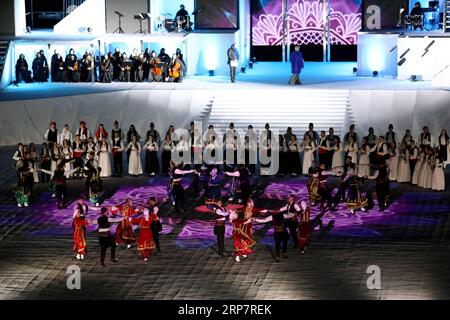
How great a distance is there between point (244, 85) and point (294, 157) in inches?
267

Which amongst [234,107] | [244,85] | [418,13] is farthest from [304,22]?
[234,107]

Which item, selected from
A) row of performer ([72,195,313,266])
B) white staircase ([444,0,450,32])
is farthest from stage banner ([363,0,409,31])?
row of performer ([72,195,313,266])

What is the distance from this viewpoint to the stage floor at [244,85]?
123ft

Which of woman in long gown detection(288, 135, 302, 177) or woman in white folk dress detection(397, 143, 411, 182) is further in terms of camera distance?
woman in long gown detection(288, 135, 302, 177)

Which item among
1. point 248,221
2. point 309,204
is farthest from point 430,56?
point 248,221

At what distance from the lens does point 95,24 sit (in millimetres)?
43281

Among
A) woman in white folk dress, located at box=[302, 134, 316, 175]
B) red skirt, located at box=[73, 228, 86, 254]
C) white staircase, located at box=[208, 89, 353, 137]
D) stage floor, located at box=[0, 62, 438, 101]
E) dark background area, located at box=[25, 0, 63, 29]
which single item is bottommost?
red skirt, located at box=[73, 228, 86, 254]

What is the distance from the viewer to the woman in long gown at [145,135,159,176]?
32.2 meters

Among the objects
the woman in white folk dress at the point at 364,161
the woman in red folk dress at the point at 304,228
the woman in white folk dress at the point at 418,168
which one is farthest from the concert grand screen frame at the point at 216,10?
the woman in red folk dress at the point at 304,228

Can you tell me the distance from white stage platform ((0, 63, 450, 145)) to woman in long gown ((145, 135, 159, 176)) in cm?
378

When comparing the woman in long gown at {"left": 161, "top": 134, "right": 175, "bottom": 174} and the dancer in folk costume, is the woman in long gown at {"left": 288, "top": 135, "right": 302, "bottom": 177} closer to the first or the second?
the woman in long gown at {"left": 161, "top": 134, "right": 175, "bottom": 174}

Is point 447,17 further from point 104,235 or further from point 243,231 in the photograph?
point 104,235

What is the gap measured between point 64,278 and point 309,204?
712 centimetres
